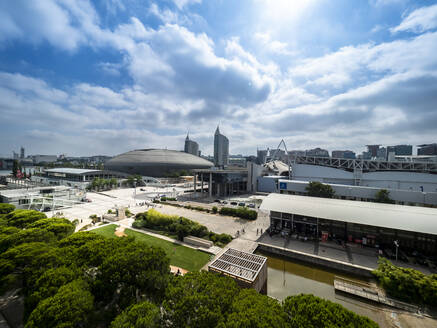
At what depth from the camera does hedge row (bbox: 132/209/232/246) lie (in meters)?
26.2

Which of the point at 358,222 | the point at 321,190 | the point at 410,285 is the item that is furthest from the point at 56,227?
the point at 321,190

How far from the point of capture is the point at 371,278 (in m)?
18.5

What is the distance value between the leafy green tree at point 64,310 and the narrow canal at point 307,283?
47.6 ft

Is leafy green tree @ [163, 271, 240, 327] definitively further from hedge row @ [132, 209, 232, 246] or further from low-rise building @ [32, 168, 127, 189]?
low-rise building @ [32, 168, 127, 189]

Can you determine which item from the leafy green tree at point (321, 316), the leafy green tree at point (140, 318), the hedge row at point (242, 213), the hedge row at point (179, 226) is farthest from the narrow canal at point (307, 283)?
the hedge row at point (242, 213)

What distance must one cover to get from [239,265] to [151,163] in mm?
103100

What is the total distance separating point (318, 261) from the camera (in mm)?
20922

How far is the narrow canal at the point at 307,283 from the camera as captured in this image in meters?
14.6

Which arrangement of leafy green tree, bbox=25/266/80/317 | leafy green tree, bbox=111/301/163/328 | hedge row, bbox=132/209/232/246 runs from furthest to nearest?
hedge row, bbox=132/209/232/246 → leafy green tree, bbox=25/266/80/317 → leafy green tree, bbox=111/301/163/328

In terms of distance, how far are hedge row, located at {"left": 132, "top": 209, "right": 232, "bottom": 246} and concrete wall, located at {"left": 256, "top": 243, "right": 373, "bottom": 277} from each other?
599 cm

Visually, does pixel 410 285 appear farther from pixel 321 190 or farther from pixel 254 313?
pixel 321 190

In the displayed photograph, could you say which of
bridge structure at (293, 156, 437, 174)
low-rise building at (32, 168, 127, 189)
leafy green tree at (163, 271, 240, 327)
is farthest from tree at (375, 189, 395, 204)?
low-rise building at (32, 168, 127, 189)

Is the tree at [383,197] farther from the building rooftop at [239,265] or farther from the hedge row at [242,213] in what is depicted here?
the building rooftop at [239,265]

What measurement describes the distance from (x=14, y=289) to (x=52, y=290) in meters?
11.2
